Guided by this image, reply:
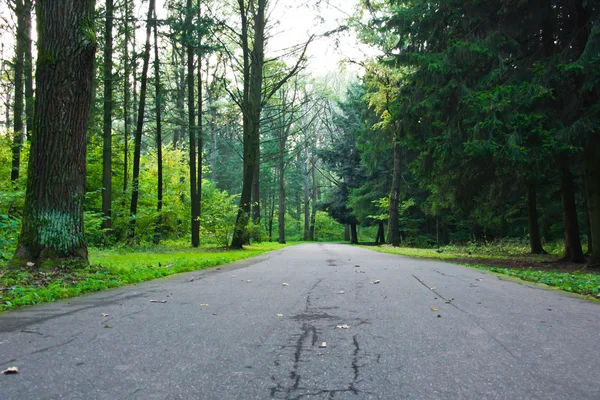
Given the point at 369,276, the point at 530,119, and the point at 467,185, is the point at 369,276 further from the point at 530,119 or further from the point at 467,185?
the point at 467,185

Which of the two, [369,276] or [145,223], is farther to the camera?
[145,223]

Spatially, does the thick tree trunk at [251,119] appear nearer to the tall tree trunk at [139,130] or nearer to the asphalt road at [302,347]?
the tall tree trunk at [139,130]

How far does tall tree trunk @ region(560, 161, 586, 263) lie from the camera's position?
1289 centimetres

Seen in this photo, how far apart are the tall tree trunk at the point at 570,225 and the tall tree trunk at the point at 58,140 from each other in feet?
42.9

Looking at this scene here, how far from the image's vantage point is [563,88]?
1133cm

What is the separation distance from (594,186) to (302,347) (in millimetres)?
11135

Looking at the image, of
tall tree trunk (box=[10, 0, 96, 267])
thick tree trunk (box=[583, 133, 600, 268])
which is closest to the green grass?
tall tree trunk (box=[10, 0, 96, 267])

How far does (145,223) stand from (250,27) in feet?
34.7

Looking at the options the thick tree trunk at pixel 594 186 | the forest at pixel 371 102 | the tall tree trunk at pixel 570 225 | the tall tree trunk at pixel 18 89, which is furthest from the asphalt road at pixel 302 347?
the tall tree trunk at pixel 18 89

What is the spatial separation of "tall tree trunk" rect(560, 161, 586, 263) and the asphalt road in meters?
8.45

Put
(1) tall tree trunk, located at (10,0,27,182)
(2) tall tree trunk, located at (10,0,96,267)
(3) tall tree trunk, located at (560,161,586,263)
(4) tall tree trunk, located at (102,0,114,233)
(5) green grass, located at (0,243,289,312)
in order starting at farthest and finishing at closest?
(4) tall tree trunk, located at (102,0,114,233) → (1) tall tree trunk, located at (10,0,27,182) → (3) tall tree trunk, located at (560,161,586,263) → (2) tall tree trunk, located at (10,0,96,267) → (5) green grass, located at (0,243,289,312)

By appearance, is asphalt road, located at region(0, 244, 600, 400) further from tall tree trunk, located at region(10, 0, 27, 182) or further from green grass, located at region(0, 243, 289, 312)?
tall tree trunk, located at region(10, 0, 27, 182)

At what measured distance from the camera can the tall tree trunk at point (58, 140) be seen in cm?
680

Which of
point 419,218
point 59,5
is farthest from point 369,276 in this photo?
point 419,218
